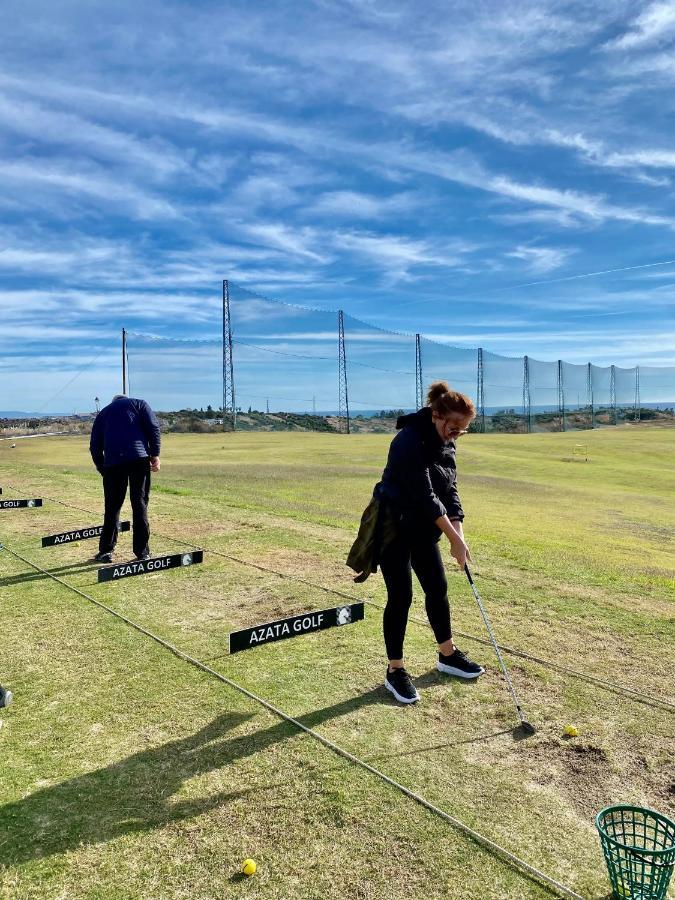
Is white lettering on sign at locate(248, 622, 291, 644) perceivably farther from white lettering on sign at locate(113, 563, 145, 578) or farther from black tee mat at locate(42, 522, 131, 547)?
black tee mat at locate(42, 522, 131, 547)

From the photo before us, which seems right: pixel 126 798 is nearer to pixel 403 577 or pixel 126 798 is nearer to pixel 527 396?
pixel 403 577

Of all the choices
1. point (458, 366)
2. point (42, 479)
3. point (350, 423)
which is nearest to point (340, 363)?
point (350, 423)

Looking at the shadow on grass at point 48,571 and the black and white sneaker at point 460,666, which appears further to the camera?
the shadow on grass at point 48,571

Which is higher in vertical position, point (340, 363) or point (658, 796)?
point (340, 363)

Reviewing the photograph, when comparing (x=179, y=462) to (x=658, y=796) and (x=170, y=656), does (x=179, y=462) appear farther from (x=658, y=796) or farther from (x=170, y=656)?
(x=658, y=796)

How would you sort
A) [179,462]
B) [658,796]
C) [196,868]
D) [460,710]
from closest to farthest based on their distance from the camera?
[196,868], [658,796], [460,710], [179,462]

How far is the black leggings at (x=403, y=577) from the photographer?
4.26 metres

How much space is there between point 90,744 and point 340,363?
46.7 m

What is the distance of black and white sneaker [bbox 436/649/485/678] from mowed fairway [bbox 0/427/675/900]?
0.38 ft

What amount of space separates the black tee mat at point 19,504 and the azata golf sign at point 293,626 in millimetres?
7681

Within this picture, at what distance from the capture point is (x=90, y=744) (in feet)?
12.1

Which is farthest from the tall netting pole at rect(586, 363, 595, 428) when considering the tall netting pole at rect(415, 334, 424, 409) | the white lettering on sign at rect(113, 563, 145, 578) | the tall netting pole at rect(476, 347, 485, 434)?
the white lettering on sign at rect(113, 563, 145, 578)

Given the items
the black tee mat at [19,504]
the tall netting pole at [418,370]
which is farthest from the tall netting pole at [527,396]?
the black tee mat at [19,504]

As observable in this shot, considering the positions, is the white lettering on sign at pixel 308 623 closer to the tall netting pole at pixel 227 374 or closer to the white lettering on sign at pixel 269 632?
the white lettering on sign at pixel 269 632
